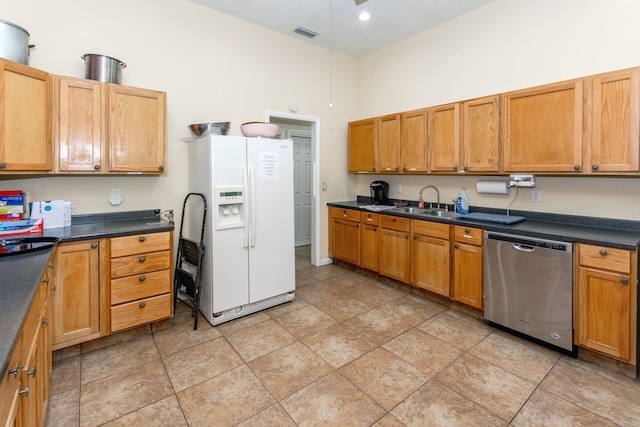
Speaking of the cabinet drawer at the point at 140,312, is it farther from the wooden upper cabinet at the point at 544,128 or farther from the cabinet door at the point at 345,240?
the wooden upper cabinet at the point at 544,128

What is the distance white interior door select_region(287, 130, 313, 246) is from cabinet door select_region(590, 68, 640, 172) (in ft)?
13.3

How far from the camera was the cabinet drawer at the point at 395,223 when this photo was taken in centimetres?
363

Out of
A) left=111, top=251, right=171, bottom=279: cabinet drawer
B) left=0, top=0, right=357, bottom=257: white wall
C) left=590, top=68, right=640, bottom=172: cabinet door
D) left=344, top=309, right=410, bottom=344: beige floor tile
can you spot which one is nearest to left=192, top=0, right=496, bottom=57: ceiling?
left=0, top=0, right=357, bottom=257: white wall

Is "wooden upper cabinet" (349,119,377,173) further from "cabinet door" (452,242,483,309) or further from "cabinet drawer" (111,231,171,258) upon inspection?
"cabinet drawer" (111,231,171,258)

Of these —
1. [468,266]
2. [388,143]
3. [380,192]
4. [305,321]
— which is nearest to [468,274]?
[468,266]

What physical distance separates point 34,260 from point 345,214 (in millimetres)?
3354

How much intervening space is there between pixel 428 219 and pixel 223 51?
2.94 metres

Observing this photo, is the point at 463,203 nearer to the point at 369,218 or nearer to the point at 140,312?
the point at 369,218

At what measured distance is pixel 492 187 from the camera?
3.35m

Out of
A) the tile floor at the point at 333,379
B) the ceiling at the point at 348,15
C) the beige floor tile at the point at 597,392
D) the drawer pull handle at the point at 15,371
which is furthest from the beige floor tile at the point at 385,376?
the ceiling at the point at 348,15

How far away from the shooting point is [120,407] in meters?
1.92

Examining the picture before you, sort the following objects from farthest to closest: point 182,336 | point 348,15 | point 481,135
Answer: point 348,15, point 481,135, point 182,336

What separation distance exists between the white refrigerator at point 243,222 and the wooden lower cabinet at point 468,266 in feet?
5.53

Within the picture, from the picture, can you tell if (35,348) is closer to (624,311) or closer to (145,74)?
(145,74)
